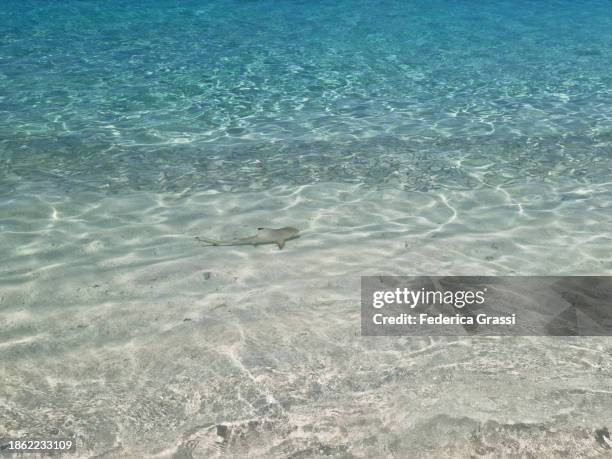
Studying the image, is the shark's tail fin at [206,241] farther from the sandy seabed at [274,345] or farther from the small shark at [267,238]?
the sandy seabed at [274,345]

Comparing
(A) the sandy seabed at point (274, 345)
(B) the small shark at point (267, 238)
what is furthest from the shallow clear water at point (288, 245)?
(B) the small shark at point (267, 238)

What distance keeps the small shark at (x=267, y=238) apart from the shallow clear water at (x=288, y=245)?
0.16 m

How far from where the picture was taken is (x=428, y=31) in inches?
741

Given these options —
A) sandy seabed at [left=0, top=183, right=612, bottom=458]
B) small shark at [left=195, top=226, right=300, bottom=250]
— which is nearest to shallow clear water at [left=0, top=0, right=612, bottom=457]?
sandy seabed at [left=0, top=183, right=612, bottom=458]

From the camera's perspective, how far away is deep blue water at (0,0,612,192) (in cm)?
770

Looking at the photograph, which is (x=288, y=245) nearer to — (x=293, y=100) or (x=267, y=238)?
(x=267, y=238)

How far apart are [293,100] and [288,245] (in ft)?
21.0

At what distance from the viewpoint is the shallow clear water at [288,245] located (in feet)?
10.8

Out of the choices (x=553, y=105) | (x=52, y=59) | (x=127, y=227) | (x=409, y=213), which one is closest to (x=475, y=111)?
(x=553, y=105)

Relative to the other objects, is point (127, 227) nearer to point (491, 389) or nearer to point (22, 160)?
point (22, 160)

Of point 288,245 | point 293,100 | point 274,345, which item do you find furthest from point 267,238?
point 293,100

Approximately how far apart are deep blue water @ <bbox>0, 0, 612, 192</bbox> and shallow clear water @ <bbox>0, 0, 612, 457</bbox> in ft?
0.27

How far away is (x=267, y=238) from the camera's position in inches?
217

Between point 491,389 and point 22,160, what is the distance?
715 centimetres
